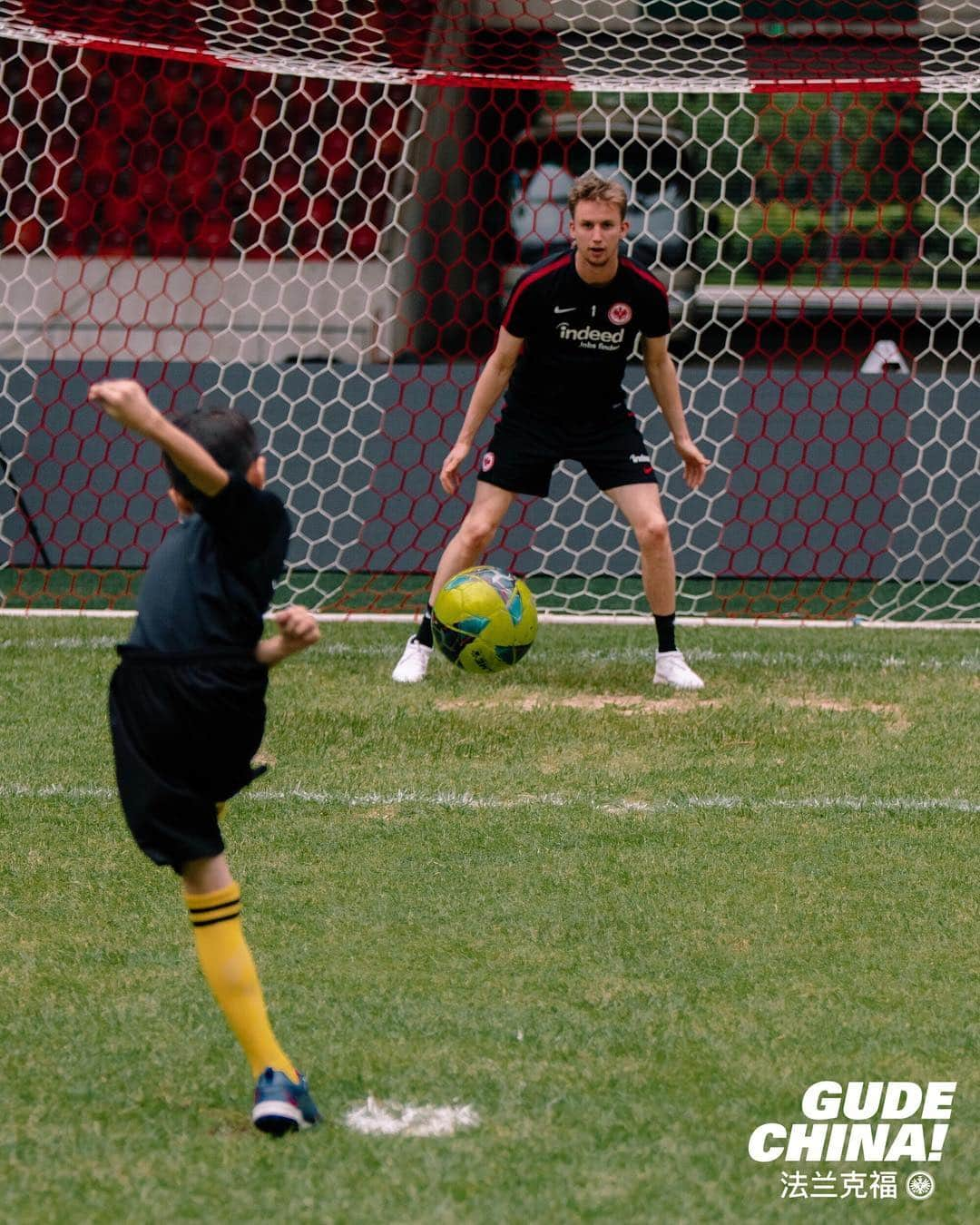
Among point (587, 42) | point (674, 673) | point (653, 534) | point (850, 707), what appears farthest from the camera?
point (587, 42)

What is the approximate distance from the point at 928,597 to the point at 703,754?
4038 mm

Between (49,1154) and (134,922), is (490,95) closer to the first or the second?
(134,922)

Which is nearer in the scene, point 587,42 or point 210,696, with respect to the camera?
point 210,696

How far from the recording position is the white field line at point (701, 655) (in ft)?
23.9

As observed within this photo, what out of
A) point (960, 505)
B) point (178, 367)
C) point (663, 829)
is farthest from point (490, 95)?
point (663, 829)

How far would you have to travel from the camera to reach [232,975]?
295 centimetres

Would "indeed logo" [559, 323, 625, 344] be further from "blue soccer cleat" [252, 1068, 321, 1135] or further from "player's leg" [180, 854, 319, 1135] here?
"blue soccer cleat" [252, 1068, 321, 1135]

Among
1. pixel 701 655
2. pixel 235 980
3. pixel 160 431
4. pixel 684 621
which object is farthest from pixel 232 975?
pixel 684 621

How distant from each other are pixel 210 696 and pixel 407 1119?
801mm

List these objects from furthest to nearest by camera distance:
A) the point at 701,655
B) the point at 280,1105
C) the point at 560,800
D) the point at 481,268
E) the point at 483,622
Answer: the point at 481,268, the point at 701,655, the point at 483,622, the point at 560,800, the point at 280,1105

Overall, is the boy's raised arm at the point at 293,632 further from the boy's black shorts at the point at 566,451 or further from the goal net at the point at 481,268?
the goal net at the point at 481,268

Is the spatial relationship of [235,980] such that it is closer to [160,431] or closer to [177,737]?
[177,737]

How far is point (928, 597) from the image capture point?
30.5 ft

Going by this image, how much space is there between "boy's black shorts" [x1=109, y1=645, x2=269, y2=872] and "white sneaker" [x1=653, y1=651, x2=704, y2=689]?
154 inches
